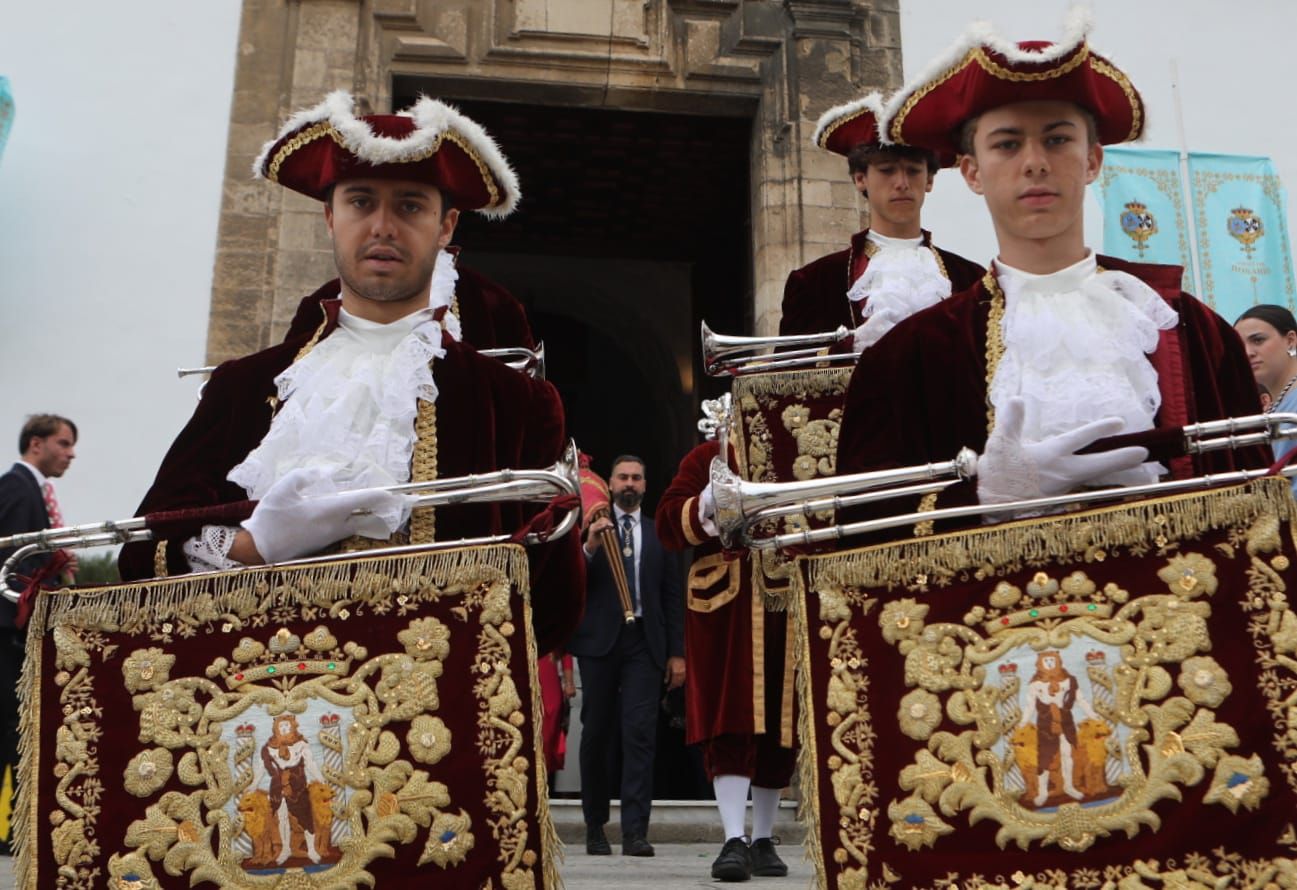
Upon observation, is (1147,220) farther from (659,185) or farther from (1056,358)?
(1056,358)

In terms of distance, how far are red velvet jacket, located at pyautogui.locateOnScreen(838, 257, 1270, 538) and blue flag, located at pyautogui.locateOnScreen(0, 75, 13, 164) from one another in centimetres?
651

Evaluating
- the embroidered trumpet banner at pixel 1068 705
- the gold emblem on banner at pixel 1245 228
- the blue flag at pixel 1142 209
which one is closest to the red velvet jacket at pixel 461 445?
the embroidered trumpet banner at pixel 1068 705

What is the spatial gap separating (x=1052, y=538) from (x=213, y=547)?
1526 mm

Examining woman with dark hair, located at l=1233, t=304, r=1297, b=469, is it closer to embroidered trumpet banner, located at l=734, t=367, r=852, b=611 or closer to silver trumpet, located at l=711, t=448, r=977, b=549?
embroidered trumpet banner, located at l=734, t=367, r=852, b=611

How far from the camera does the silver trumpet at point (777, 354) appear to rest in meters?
4.77

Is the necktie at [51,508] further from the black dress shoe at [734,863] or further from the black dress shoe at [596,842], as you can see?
the black dress shoe at [734,863]

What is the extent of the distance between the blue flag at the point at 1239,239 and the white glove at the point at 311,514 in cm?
679

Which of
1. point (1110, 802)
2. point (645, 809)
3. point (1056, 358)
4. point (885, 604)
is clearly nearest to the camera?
point (1110, 802)

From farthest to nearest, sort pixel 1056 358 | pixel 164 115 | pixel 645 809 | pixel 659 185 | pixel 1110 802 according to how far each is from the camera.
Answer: pixel 659 185
pixel 164 115
pixel 645 809
pixel 1056 358
pixel 1110 802

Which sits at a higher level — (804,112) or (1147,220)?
(804,112)

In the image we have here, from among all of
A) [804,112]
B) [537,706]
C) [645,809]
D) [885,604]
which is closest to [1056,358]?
[885,604]

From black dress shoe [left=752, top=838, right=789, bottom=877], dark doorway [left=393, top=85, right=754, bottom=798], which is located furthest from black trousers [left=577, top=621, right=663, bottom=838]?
black dress shoe [left=752, top=838, right=789, bottom=877]

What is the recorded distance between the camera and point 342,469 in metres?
3.04

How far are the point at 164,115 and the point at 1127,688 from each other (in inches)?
284
